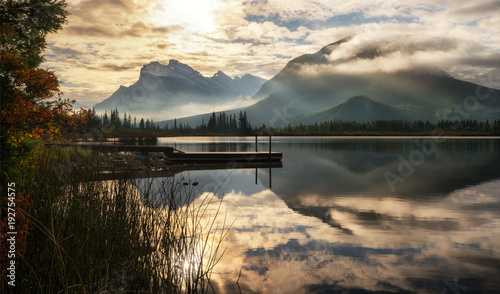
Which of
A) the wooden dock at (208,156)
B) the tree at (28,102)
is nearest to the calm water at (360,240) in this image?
the tree at (28,102)

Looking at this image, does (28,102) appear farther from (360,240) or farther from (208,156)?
(208,156)

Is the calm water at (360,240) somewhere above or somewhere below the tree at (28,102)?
below

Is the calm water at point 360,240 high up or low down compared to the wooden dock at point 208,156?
down

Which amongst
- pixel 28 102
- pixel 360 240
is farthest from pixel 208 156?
pixel 28 102

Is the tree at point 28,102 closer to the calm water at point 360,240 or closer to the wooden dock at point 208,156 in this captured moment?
the calm water at point 360,240

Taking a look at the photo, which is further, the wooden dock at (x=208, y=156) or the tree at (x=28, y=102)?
the wooden dock at (x=208, y=156)

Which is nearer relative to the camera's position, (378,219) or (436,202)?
(378,219)

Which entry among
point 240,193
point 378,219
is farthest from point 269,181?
point 378,219

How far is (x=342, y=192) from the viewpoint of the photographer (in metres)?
16.7

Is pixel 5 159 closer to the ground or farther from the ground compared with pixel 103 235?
farther from the ground

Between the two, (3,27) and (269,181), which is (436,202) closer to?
(269,181)

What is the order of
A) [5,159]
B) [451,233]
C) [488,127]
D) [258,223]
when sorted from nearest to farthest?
[5,159], [451,233], [258,223], [488,127]

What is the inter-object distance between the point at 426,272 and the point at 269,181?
13754mm

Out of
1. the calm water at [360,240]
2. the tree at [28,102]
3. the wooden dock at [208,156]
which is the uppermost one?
the tree at [28,102]
